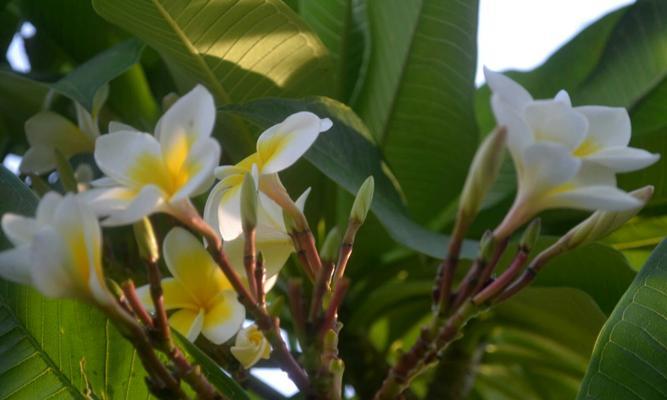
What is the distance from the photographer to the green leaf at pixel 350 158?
904 mm

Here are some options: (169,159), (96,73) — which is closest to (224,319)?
(169,159)

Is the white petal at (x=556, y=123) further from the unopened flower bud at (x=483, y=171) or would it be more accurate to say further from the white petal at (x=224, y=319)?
the white petal at (x=224, y=319)

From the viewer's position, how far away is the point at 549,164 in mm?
594

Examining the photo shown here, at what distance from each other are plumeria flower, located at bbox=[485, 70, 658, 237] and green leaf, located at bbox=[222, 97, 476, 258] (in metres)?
0.29

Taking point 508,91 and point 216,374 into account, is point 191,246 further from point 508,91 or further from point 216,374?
point 508,91

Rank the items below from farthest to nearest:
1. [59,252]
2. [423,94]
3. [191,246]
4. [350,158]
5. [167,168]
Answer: [423,94] → [350,158] → [191,246] → [167,168] → [59,252]

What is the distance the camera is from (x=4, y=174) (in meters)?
0.80

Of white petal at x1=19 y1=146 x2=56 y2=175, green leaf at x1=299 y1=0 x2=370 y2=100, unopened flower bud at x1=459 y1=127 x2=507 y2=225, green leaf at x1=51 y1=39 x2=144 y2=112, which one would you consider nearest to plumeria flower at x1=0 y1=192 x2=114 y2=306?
unopened flower bud at x1=459 y1=127 x2=507 y2=225

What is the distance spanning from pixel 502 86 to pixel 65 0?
3.00 feet

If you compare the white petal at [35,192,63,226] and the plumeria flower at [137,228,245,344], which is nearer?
the white petal at [35,192,63,226]

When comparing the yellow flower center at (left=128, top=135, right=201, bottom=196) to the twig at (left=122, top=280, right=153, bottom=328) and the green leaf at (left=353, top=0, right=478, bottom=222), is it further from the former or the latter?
the green leaf at (left=353, top=0, right=478, bottom=222)

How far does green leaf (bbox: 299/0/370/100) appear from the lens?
1.24 metres

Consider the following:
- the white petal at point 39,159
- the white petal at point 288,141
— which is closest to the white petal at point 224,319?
the white petal at point 288,141

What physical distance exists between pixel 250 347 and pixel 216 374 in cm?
5
